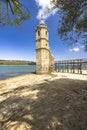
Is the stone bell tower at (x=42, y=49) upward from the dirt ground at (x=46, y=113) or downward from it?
upward

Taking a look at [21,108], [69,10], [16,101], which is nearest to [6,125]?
[21,108]

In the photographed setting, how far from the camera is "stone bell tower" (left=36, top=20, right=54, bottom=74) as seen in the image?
33.6 m

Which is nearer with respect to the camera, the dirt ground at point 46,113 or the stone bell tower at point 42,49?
the dirt ground at point 46,113

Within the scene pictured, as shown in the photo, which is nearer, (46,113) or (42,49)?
(46,113)

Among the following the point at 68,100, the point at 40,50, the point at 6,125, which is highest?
the point at 40,50

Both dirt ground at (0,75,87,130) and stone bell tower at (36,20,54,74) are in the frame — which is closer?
dirt ground at (0,75,87,130)

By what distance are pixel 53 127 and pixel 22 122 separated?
1820 mm

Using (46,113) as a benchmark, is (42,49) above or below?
above

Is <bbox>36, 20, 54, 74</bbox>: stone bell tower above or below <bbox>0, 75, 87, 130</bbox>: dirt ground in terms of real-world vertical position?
above

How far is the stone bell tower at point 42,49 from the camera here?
3359 centimetres

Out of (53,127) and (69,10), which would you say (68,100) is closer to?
(53,127)

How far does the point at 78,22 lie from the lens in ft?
40.2

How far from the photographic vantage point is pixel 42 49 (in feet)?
110

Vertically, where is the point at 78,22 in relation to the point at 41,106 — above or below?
above
